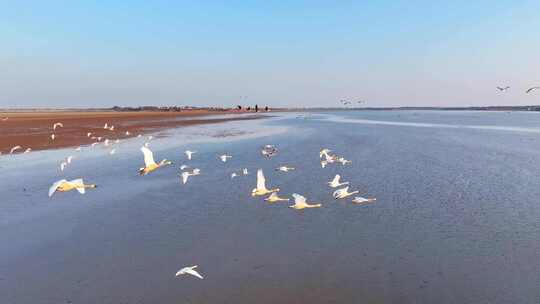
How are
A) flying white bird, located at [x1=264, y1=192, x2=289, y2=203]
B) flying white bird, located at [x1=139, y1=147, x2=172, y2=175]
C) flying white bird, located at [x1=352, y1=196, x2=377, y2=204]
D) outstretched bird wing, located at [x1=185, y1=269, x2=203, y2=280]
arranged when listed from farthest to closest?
flying white bird, located at [x1=139, y1=147, x2=172, y2=175] → flying white bird, located at [x1=264, y1=192, x2=289, y2=203] → flying white bird, located at [x1=352, y1=196, x2=377, y2=204] → outstretched bird wing, located at [x1=185, y1=269, x2=203, y2=280]

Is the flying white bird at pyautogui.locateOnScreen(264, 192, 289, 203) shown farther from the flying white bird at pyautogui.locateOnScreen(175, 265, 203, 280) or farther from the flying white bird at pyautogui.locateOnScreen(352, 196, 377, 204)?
the flying white bird at pyautogui.locateOnScreen(175, 265, 203, 280)

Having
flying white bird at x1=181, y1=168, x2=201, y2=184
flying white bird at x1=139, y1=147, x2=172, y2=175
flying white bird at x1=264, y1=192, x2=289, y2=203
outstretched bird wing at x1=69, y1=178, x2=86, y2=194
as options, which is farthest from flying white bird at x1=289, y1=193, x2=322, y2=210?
flying white bird at x1=139, y1=147, x2=172, y2=175

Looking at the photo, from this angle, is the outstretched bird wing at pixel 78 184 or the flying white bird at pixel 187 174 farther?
the flying white bird at pixel 187 174

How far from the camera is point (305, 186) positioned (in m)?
15.2

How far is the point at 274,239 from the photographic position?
9.66 metres

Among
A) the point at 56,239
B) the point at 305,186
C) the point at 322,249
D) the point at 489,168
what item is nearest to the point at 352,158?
the point at 489,168

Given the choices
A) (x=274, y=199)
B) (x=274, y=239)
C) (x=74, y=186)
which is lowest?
(x=274, y=239)

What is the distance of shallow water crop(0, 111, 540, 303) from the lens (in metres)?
7.16

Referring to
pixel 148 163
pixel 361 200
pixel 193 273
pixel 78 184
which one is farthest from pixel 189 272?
pixel 148 163

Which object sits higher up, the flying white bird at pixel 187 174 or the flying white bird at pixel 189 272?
the flying white bird at pixel 187 174

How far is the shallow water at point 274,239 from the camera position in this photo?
7.16 metres

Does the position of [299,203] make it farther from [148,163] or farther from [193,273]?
[148,163]

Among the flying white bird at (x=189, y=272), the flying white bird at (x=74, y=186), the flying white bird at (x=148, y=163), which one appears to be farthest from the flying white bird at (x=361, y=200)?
the flying white bird at (x=148, y=163)

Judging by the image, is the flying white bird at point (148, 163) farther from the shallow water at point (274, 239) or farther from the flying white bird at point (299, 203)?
the flying white bird at point (299, 203)
